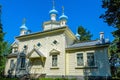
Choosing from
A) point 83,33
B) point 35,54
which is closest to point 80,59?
point 35,54

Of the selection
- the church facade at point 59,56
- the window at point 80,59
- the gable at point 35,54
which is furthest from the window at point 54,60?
the window at point 80,59

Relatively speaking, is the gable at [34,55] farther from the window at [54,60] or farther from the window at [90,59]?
the window at [90,59]

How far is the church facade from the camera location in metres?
18.2

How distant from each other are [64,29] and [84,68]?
6422mm

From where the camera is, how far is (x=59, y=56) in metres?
20.6


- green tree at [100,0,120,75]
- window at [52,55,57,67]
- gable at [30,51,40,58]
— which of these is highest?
green tree at [100,0,120,75]

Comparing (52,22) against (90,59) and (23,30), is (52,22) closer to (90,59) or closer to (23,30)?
(23,30)

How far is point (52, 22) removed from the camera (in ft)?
88.4

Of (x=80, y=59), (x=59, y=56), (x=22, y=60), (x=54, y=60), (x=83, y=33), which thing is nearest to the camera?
(x=80, y=59)

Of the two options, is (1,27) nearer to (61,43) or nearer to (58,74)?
(61,43)

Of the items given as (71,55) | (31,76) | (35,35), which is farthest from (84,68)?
(35,35)

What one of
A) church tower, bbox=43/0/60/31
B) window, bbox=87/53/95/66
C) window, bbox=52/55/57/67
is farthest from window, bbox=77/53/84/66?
church tower, bbox=43/0/60/31

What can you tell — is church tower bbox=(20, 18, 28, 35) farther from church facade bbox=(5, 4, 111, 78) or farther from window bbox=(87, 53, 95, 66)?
window bbox=(87, 53, 95, 66)

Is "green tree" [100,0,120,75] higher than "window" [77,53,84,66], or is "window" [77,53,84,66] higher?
"green tree" [100,0,120,75]
